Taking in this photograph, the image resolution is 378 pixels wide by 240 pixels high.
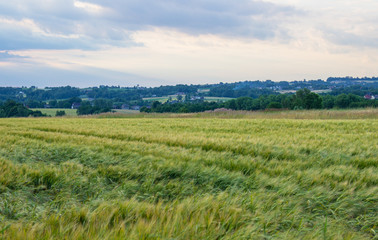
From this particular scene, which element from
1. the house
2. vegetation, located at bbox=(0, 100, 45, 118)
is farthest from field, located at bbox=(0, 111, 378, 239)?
the house

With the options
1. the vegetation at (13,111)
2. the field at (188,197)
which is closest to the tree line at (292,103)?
the vegetation at (13,111)

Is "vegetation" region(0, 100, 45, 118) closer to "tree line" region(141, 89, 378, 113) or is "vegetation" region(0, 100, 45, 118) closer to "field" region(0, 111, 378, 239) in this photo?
"tree line" region(141, 89, 378, 113)

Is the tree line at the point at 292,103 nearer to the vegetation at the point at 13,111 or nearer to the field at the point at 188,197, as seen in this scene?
the vegetation at the point at 13,111

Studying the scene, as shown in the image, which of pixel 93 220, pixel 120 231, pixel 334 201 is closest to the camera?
pixel 120 231

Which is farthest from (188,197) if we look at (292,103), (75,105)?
(75,105)

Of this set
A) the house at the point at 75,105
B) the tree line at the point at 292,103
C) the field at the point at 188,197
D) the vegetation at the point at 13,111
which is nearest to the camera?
the field at the point at 188,197

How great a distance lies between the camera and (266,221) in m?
2.87

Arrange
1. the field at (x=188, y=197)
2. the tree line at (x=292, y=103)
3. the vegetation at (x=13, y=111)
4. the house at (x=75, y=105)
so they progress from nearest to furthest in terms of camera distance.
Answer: the field at (x=188, y=197)
the tree line at (x=292, y=103)
the vegetation at (x=13, y=111)
the house at (x=75, y=105)

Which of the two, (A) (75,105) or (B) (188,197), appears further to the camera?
(A) (75,105)

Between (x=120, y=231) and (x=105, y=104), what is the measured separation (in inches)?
4758

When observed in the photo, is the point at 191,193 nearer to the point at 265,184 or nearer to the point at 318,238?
the point at 265,184

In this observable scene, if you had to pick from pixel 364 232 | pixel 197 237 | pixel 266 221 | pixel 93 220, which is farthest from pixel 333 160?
pixel 93 220

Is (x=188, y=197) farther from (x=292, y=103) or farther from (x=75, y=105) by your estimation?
(x=75, y=105)

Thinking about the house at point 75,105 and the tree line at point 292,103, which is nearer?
the tree line at point 292,103
